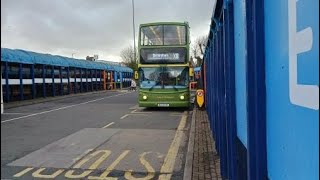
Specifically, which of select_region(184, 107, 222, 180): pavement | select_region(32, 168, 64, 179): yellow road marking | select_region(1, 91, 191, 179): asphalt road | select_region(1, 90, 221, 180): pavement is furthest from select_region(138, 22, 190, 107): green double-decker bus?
select_region(32, 168, 64, 179): yellow road marking

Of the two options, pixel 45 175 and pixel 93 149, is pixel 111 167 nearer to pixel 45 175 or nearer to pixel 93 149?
pixel 45 175

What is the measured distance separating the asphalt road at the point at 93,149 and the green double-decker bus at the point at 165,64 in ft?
15.8

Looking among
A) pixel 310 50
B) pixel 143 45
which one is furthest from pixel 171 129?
pixel 310 50

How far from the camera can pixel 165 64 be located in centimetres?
2198

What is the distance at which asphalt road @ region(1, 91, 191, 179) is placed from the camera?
795 centimetres

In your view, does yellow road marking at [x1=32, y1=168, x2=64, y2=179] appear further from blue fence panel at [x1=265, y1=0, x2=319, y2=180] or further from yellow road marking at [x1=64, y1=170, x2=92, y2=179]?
blue fence panel at [x1=265, y1=0, x2=319, y2=180]

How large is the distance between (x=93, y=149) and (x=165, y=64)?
39.2 feet

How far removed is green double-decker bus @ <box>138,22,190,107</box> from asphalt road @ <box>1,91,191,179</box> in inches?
190

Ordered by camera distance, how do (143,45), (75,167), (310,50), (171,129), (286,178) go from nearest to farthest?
(310,50) < (286,178) < (75,167) < (171,129) < (143,45)

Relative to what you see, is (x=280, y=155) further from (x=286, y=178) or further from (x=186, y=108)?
(x=186, y=108)

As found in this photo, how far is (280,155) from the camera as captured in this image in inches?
87.0

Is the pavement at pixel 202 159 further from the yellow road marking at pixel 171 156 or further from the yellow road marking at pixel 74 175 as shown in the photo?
the yellow road marking at pixel 74 175

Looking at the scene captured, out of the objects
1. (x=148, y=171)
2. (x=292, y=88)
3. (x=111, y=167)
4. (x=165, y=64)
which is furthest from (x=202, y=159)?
(x=165, y=64)

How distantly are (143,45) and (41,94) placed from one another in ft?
49.2
